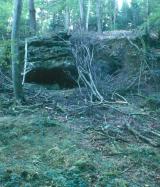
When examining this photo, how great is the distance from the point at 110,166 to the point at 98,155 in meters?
0.72

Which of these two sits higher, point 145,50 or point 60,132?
point 145,50

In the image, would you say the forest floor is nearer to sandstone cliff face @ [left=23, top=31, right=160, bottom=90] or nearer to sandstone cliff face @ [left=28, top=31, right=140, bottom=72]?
sandstone cliff face @ [left=23, top=31, right=160, bottom=90]

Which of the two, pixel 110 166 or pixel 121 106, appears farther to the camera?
pixel 121 106

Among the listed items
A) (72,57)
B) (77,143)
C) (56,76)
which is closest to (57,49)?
(72,57)

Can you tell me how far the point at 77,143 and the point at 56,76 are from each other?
7.57 m

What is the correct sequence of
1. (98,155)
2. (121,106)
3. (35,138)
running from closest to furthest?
(98,155)
(35,138)
(121,106)

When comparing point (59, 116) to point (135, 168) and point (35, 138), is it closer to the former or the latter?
point (35, 138)

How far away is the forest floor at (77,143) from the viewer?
738 cm

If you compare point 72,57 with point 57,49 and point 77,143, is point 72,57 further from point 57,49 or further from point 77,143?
point 77,143

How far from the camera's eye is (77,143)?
927cm

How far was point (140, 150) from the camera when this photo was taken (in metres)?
8.82

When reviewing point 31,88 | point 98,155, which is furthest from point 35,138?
point 31,88

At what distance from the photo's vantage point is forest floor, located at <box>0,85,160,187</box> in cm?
738

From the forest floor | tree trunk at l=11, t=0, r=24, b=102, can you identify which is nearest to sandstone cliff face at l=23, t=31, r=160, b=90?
the forest floor
